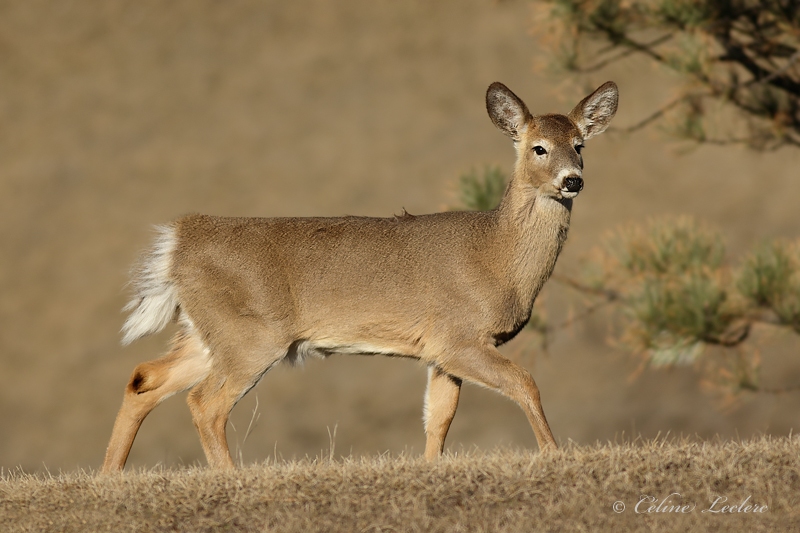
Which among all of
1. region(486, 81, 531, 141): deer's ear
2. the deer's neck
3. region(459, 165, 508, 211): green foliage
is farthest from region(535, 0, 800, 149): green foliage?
the deer's neck

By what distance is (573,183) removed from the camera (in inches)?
296

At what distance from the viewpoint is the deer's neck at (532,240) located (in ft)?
26.0

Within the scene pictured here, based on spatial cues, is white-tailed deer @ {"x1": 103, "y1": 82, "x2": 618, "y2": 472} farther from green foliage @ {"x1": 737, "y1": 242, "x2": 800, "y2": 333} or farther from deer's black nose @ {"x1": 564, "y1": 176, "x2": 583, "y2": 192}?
green foliage @ {"x1": 737, "y1": 242, "x2": 800, "y2": 333}

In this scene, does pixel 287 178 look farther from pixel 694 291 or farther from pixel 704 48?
pixel 694 291

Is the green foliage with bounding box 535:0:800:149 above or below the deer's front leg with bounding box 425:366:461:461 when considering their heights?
above

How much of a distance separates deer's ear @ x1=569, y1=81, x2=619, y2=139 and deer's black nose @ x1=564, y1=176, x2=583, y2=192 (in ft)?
2.82

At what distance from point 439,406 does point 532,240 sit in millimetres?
1200

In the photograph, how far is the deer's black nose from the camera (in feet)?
24.6

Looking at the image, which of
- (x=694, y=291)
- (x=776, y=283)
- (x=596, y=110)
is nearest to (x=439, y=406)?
(x=596, y=110)

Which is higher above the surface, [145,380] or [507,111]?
[507,111]

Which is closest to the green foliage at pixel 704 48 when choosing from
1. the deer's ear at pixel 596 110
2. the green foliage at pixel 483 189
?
the green foliage at pixel 483 189

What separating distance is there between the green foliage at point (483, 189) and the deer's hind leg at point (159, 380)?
3.02 meters

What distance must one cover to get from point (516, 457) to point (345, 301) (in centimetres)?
164

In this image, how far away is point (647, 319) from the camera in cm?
1011
